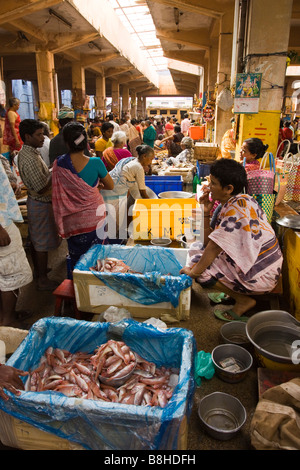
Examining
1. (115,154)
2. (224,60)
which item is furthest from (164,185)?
(224,60)

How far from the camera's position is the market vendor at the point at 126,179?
174 inches

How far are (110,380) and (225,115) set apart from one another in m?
8.32

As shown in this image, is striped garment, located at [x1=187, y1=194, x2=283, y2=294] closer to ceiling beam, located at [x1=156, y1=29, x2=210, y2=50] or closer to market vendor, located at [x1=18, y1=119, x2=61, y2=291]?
market vendor, located at [x1=18, y1=119, x2=61, y2=291]

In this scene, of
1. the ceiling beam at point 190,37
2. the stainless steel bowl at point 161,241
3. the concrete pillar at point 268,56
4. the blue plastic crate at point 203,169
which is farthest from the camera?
the ceiling beam at point 190,37

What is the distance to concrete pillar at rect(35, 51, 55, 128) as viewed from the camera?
37.4ft

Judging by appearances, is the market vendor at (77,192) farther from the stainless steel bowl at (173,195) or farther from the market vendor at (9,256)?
the stainless steel bowl at (173,195)

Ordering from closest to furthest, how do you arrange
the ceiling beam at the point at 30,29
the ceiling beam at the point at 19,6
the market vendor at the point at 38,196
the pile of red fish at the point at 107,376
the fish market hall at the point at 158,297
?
1. the fish market hall at the point at 158,297
2. the pile of red fish at the point at 107,376
3. the market vendor at the point at 38,196
4. the ceiling beam at the point at 19,6
5. the ceiling beam at the point at 30,29

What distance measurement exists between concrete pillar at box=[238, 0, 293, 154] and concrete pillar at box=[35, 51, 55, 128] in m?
8.31

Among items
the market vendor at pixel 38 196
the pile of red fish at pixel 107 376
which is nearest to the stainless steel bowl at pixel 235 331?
the pile of red fish at pixel 107 376

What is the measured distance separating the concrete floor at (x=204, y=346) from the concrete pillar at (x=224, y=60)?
21.2 ft

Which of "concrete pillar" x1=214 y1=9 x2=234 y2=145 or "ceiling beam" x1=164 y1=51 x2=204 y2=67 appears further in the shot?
"ceiling beam" x1=164 y1=51 x2=204 y2=67

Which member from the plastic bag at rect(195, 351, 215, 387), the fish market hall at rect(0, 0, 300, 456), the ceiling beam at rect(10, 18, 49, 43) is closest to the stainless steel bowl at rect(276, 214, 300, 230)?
the fish market hall at rect(0, 0, 300, 456)

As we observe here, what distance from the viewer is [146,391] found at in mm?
2100
